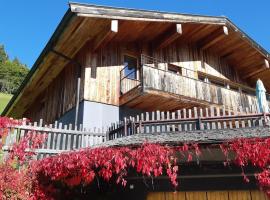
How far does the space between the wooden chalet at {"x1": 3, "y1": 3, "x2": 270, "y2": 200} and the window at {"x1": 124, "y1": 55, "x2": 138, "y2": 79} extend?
0.05 meters

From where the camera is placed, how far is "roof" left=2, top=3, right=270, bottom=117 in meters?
12.2

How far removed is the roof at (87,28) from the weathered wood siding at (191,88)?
95.3 inches

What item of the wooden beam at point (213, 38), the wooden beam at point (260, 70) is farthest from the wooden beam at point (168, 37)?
the wooden beam at point (260, 70)

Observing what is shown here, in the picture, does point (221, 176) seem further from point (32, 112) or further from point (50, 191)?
point (32, 112)

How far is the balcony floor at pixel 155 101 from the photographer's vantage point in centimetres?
1327

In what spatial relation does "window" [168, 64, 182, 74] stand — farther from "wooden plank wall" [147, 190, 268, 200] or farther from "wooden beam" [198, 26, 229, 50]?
"wooden plank wall" [147, 190, 268, 200]

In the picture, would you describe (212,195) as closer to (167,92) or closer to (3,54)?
(167,92)

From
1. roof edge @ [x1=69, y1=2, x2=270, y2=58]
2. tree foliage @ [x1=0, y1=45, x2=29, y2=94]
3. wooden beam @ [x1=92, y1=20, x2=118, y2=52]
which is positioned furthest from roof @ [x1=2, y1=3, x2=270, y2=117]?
tree foliage @ [x1=0, y1=45, x2=29, y2=94]

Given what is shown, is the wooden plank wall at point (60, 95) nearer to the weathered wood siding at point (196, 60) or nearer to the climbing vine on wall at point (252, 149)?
the weathered wood siding at point (196, 60)

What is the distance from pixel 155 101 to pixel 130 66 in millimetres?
2859

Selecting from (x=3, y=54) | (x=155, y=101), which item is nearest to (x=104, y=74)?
(x=155, y=101)

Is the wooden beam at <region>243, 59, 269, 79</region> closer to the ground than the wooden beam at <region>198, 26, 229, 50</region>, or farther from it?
closer to the ground

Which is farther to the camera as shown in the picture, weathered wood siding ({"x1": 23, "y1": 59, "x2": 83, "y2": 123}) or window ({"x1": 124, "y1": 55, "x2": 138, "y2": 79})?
window ({"x1": 124, "y1": 55, "x2": 138, "y2": 79})

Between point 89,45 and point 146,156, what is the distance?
8.75m
